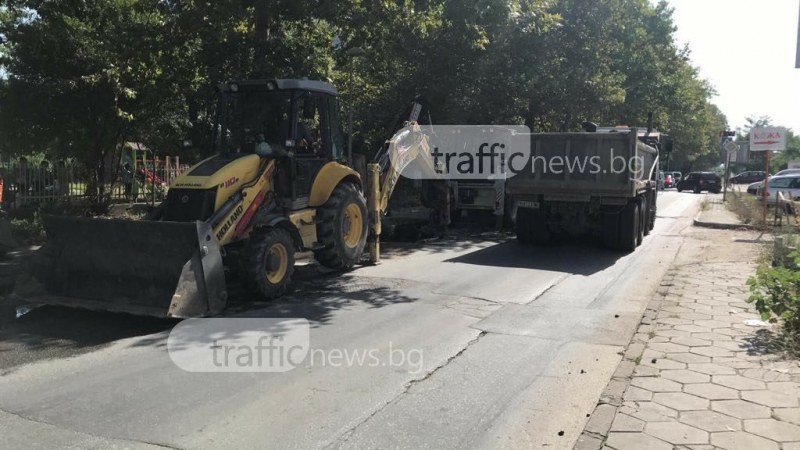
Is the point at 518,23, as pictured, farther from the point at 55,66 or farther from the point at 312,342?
the point at 312,342

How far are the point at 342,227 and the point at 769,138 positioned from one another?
47.4 ft

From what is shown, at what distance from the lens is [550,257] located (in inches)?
480

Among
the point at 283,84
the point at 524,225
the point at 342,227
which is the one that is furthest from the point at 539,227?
the point at 283,84

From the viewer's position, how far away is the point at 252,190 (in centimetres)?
806

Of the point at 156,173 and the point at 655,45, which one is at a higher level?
the point at 655,45

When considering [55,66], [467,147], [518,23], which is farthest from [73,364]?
[518,23]

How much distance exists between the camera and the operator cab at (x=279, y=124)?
340 inches

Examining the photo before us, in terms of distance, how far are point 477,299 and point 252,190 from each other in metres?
3.35

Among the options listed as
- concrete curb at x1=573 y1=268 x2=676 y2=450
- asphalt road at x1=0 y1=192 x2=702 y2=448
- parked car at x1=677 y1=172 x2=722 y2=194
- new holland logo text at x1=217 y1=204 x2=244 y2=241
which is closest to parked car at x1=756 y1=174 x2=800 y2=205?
parked car at x1=677 y1=172 x2=722 y2=194

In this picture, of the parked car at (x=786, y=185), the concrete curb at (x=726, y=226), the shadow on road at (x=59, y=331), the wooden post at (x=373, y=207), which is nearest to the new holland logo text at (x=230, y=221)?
the shadow on road at (x=59, y=331)

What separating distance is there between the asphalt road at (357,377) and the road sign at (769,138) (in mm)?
11992

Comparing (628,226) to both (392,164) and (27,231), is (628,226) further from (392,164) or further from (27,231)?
(27,231)

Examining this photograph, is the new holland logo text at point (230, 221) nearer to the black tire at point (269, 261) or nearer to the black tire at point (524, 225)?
the black tire at point (269, 261)

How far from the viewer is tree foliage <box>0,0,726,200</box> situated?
12961 millimetres
